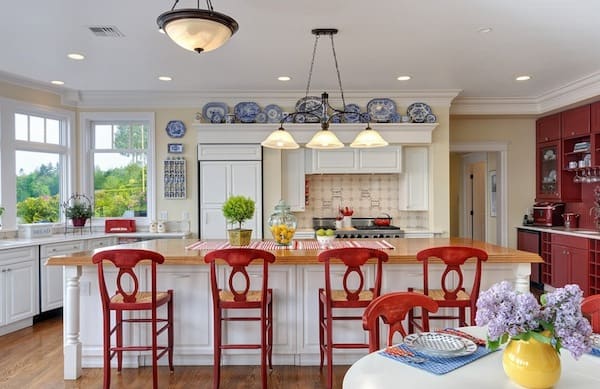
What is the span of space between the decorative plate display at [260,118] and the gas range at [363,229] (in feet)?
5.32

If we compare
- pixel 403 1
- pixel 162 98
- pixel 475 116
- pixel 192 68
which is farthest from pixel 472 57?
pixel 162 98

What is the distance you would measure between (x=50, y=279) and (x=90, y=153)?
2.00m

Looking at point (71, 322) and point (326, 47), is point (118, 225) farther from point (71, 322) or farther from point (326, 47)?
point (326, 47)

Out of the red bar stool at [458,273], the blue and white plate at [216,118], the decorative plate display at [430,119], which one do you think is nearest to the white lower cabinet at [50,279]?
the blue and white plate at [216,118]

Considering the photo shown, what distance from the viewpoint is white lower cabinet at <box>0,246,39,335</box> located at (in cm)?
420

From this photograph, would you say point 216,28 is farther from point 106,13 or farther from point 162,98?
point 162,98

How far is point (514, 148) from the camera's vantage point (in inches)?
260

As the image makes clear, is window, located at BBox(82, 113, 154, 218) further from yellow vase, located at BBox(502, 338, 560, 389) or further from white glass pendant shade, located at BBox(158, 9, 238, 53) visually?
yellow vase, located at BBox(502, 338, 560, 389)

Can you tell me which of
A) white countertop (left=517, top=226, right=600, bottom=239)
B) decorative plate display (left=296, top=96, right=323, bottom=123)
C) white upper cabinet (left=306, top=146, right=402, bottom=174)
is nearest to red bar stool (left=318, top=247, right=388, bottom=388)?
white upper cabinet (left=306, top=146, right=402, bottom=174)

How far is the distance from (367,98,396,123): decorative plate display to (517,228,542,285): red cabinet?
9.14 feet

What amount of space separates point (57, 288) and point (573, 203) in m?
6.95

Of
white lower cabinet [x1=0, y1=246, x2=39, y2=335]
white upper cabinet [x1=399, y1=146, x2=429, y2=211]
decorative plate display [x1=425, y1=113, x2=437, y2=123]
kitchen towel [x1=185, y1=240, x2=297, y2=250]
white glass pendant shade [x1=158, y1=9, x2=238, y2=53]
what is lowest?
white lower cabinet [x1=0, y1=246, x2=39, y2=335]

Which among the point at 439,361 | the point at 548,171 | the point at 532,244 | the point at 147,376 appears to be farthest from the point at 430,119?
the point at 439,361

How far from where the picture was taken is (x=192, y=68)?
4625 millimetres
